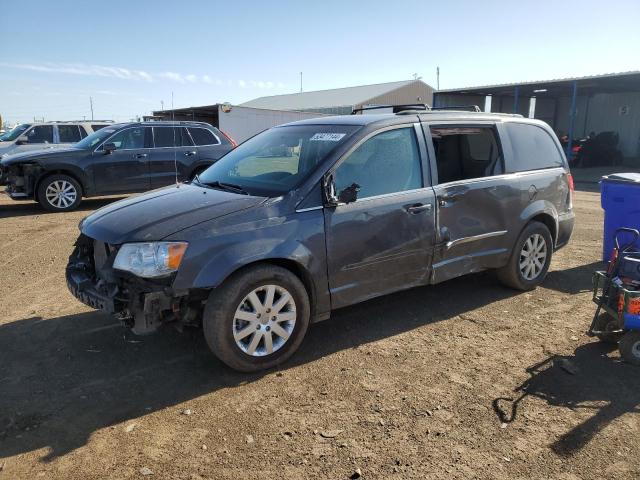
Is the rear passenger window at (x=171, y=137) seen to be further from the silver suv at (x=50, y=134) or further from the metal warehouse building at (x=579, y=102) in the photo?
the metal warehouse building at (x=579, y=102)

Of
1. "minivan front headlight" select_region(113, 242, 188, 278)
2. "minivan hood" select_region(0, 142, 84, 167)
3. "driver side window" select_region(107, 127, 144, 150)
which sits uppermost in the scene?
"driver side window" select_region(107, 127, 144, 150)

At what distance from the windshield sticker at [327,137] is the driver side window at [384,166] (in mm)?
199

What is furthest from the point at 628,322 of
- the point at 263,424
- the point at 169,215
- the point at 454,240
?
the point at 169,215

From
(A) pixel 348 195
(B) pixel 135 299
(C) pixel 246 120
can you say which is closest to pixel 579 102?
(C) pixel 246 120

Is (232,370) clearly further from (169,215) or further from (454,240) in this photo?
(454,240)

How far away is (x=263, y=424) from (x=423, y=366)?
1.32 metres

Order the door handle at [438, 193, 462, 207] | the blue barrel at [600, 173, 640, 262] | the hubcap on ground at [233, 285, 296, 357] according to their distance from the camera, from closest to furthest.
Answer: the hubcap on ground at [233, 285, 296, 357] → the door handle at [438, 193, 462, 207] → the blue barrel at [600, 173, 640, 262]

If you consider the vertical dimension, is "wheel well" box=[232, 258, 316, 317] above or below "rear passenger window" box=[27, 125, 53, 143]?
below

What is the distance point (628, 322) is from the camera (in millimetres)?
3662

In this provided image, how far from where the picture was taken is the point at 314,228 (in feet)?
12.3

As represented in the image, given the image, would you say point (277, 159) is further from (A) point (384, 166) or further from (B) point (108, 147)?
(B) point (108, 147)

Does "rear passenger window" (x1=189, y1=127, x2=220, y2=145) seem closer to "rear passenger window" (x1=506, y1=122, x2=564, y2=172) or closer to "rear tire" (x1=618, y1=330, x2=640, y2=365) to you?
"rear passenger window" (x1=506, y1=122, x2=564, y2=172)

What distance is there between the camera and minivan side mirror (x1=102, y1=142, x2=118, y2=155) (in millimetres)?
10328

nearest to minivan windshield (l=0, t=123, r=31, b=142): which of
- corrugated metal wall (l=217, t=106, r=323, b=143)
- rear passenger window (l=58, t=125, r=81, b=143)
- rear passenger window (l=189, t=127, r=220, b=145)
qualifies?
rear passenger window (l=58, t=125, r=81, b=143)
